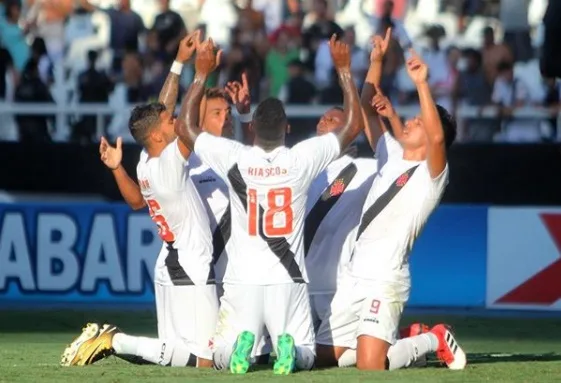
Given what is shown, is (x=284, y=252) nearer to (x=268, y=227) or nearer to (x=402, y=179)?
(x=268, y=227)

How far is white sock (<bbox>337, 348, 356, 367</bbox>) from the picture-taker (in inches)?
416

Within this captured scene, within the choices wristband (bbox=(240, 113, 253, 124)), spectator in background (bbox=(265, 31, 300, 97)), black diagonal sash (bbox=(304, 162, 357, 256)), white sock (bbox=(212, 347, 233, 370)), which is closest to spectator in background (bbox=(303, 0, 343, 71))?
spectator in background (bbox=(265, 31, 300, 97))

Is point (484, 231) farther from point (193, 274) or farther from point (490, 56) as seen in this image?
point (193, 274)

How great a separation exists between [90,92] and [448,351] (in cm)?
899

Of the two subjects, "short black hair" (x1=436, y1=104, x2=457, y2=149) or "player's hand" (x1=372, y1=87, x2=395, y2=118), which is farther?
"player's hand" (x1=372, y1=87, x2=395, y2=118)

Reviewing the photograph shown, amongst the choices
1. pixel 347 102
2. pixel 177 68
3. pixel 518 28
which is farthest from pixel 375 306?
pixel 518 28

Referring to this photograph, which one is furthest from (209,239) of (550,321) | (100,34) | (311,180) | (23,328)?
(100,34)

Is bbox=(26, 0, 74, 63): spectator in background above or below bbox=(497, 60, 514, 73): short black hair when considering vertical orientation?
above

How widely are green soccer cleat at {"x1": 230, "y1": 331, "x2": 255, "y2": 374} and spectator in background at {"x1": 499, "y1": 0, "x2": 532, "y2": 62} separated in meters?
10.4

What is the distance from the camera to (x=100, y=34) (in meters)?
20.1

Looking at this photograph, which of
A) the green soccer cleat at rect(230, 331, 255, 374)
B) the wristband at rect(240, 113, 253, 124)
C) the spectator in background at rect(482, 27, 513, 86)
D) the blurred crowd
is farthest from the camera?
the spectator in background at rect(482, 27, 513, 86)

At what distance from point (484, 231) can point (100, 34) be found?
6658 mm

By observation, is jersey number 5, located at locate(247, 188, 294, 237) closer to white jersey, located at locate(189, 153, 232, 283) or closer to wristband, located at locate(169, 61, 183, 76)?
white jersey, located at locate(189, 153, 232, 283)

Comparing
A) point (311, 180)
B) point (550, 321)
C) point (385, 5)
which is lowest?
point (550, 321)
